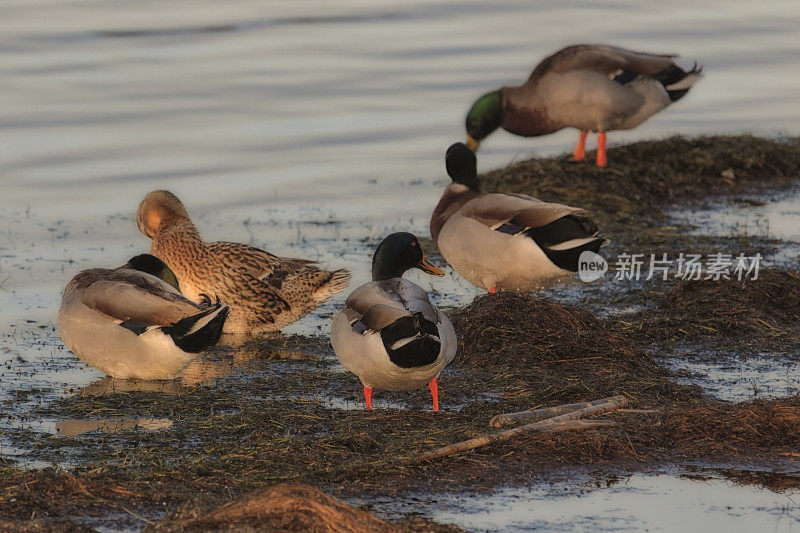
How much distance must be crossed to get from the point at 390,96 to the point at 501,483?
11570mm

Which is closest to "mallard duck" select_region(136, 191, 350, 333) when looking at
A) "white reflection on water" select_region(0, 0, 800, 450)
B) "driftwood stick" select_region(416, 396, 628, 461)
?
"white reflection on water" select_region(0, 0, 800, 450)

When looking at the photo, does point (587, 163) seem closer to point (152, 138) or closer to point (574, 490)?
point (152, 138)

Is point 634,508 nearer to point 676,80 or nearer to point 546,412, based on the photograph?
point 546,412

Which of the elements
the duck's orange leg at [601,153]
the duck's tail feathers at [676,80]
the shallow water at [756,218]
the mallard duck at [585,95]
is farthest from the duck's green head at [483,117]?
the shallow water at [756,218]

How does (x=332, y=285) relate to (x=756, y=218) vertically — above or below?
above

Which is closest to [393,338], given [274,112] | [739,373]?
[739,373]

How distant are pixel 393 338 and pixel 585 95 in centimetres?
762

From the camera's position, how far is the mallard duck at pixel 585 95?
13787 millimetres

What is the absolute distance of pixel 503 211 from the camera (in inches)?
377

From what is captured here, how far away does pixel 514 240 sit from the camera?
9430 millimetres

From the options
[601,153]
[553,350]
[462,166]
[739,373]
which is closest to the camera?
[739,373]

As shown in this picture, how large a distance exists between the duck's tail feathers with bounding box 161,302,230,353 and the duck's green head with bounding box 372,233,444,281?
883 millimetres

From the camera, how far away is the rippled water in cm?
1123

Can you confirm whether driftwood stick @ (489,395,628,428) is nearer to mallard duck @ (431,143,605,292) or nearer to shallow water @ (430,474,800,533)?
shallow water @ (430,474,800,533)
